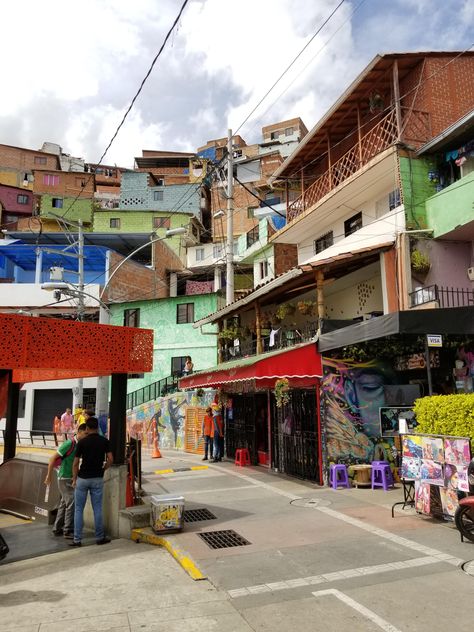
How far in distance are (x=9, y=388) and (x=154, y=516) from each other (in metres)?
5.13

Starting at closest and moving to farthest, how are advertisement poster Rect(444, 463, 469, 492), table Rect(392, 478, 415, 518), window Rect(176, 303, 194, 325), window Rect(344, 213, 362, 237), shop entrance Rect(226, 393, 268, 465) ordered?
advertisement poster Rect(444, 463, 469, 492) < table Rect(392, 478, 415, 518) < shop entrance Rect(226, 393, 268, 465) < window Rect(344, 213, 362, 237) < window Rect(176, 303, 194, 325)

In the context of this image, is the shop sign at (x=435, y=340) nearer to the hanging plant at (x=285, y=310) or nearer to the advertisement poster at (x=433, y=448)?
the advertisement poster at (x=433, y=448)

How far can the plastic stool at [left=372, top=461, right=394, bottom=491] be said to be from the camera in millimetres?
10633

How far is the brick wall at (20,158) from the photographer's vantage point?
176 ft

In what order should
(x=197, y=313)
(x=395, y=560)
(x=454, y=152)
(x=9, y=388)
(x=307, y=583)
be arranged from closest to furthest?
(x=307, y=583), (x=395, y=560), (x=9, y=388), (x=454, y=152), (x=197, y=313)

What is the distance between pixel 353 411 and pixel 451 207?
5.91 metres

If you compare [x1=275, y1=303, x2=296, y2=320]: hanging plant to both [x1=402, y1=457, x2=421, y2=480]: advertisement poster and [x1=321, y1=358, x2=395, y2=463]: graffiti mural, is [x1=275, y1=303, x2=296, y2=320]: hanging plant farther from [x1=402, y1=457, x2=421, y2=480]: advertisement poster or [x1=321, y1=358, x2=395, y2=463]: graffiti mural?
[x1=402, y1=457, x2=421, y2=480]: advertisement poster

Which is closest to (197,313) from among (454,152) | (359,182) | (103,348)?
(359,182)

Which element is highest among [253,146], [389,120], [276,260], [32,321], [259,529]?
[253,146]

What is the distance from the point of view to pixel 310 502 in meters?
9.71

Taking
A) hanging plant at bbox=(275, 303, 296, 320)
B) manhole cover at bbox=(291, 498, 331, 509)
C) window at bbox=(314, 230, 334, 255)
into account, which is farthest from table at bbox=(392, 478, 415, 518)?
window at bbox=(314, 230, 334, 255)

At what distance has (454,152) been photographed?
43.0 feet

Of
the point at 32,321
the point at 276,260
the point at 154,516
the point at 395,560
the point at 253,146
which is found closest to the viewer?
the point at 395,560

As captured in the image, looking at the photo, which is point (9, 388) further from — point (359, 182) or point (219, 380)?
point (359, 182)
